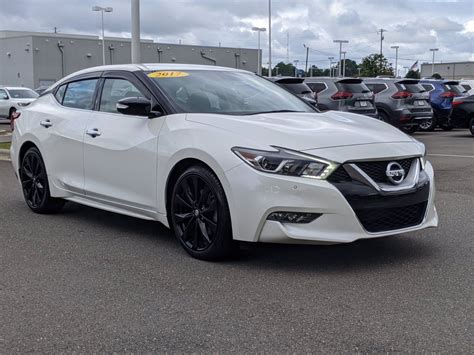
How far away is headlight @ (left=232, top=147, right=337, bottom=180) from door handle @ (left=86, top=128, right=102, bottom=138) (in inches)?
77.2

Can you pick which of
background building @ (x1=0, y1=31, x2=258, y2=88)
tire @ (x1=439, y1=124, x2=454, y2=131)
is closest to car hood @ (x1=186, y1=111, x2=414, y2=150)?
tire @ (x1=439, y1=124, x2=454, y2=131)

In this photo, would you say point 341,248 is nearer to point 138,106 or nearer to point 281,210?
point 281,210

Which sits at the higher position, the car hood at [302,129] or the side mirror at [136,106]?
the side mirror at [136,106]

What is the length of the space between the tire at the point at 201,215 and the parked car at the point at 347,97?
1191cm

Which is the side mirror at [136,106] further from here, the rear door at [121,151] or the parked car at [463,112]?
the parked car at [463,112]

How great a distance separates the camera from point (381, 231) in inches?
181

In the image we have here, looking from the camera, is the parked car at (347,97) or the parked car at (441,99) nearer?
the parked car at (347,97)

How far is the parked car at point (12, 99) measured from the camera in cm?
2483

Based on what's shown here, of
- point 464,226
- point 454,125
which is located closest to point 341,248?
point 464,226

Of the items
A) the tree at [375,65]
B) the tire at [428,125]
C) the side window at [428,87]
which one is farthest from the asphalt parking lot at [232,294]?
the tree at [375,65]

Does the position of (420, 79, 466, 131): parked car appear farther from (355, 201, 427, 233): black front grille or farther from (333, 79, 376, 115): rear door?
(355, 201, 427, 233): black front grille

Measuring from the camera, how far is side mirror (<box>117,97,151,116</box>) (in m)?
5.27

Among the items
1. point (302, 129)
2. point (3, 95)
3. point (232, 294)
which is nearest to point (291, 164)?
point (302, 129)

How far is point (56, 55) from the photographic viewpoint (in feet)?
200
